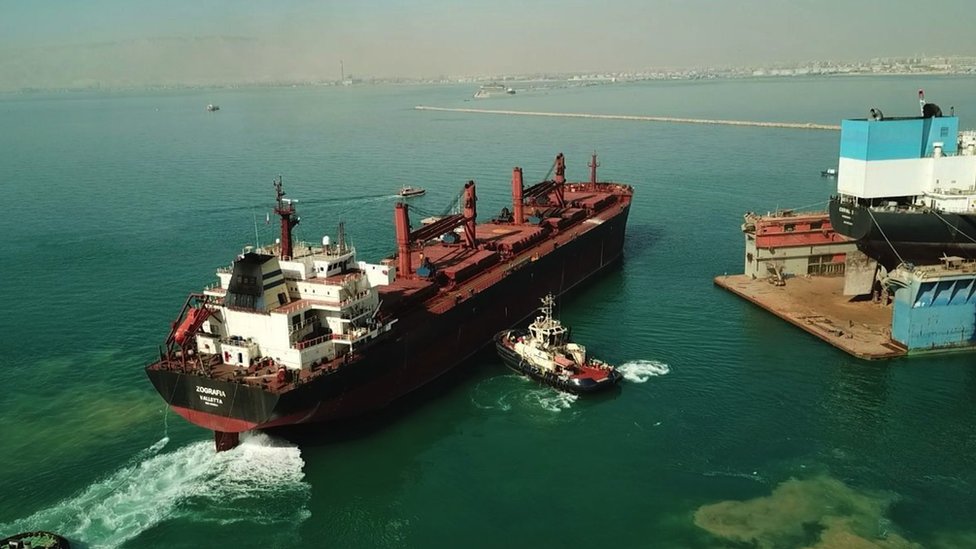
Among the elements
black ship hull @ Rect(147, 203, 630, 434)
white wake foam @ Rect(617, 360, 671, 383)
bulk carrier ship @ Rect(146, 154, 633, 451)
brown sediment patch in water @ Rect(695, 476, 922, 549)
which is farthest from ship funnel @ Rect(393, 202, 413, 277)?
brown sediment patch in water @ Rect(695, 476, 922, 549)

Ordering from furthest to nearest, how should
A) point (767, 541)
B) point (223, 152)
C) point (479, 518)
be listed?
point (223, 152) < point (479, 518) < point (767, 541)

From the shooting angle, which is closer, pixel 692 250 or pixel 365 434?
pixel 365 434

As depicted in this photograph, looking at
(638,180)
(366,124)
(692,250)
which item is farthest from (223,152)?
(692,250)

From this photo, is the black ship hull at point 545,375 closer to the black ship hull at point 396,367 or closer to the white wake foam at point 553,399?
the white wake foam at point 553,399

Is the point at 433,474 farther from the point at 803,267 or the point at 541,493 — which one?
the point at 803,267

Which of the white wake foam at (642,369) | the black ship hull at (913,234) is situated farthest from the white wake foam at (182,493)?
the black ship hull at (913,234)

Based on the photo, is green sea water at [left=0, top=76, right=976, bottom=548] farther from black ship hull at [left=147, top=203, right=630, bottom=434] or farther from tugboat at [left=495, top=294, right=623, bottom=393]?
black ship hull at [left=147, top=203, right=630, bottom=434]
